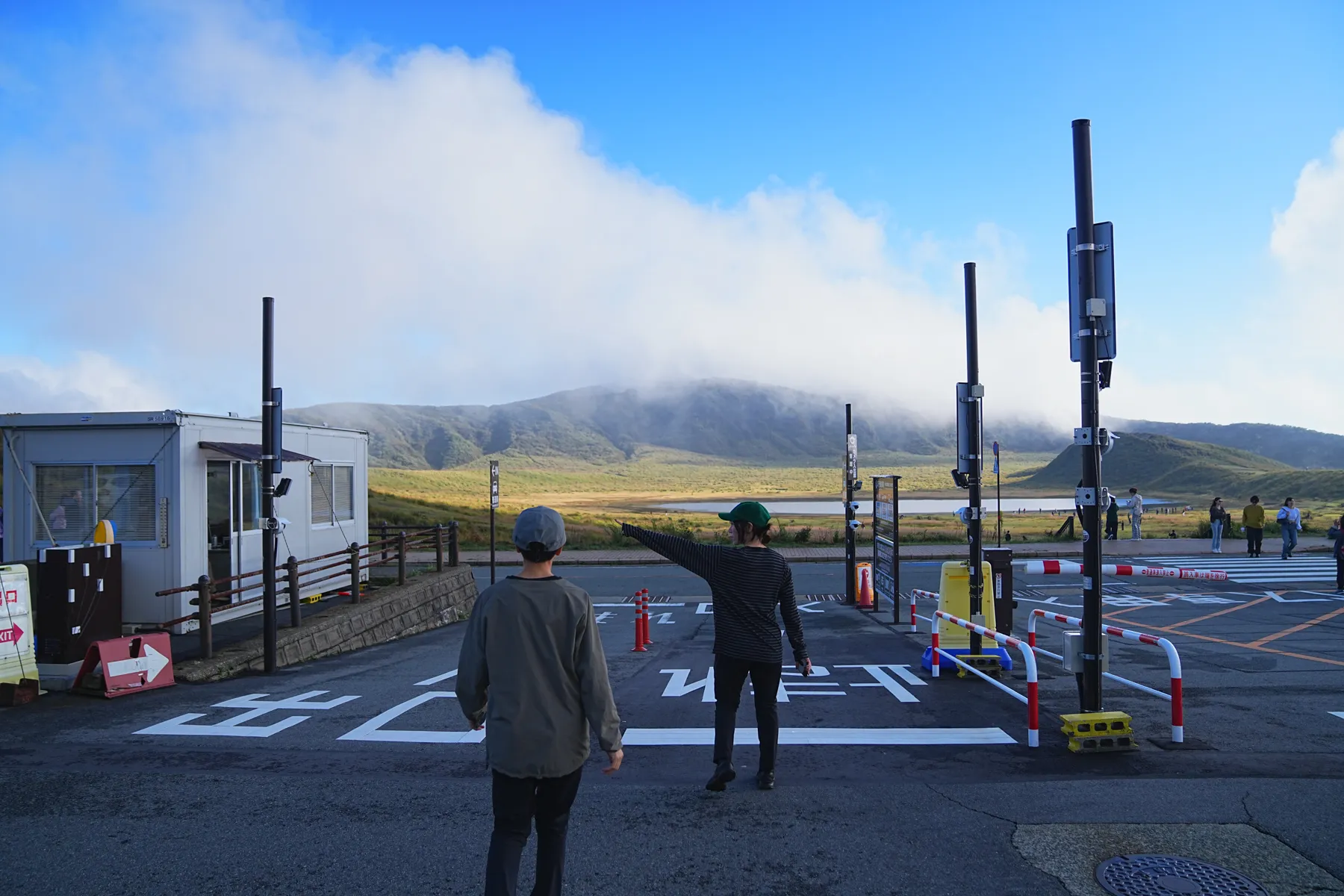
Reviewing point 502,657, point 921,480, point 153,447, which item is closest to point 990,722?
point 502,657

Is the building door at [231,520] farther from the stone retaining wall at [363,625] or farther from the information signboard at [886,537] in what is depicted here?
the information signboard at [886,537]

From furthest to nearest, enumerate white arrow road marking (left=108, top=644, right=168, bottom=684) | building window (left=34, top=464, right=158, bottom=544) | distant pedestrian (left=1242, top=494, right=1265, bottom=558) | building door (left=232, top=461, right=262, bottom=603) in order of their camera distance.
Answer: distant pedestrian (left=1242, top=494, right=1265, bottom=558) → building door (left=232, top=461, right=262, bottom=603) → building window (left=34, top=464, right=158, bottom=544) → white arrow road marking (left=108, top=644, right=168, bottom=684)

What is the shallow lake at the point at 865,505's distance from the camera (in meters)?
73.8

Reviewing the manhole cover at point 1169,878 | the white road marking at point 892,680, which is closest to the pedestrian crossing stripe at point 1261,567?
the white road marking at point 892,680

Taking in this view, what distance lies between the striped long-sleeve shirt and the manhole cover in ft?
6.61

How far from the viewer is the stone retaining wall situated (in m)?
10.5

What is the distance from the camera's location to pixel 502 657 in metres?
3.70

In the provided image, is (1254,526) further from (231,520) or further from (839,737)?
(231,520)

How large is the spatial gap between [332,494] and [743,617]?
12.6m

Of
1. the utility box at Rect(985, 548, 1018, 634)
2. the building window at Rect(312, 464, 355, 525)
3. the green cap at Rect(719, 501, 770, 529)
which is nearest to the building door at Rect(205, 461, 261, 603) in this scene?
the building window at Rect(312, 464, 355, 525)

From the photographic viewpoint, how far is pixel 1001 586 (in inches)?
440

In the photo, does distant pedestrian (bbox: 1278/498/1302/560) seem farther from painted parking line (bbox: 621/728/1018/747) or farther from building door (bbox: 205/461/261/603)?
building door (bbox: 205/461/261/603)

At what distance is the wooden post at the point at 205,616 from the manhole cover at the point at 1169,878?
31.0ft

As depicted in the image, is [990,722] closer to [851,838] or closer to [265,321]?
[851,838]
